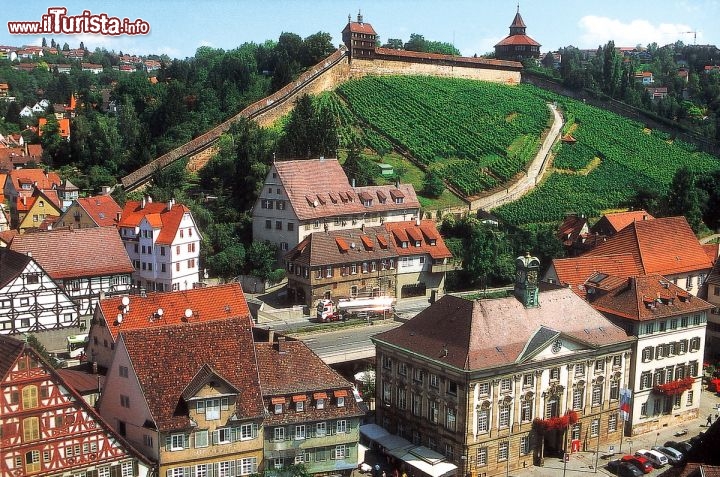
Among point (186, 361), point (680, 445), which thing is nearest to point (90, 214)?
point (186, 361)

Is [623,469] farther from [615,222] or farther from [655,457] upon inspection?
[615,222]

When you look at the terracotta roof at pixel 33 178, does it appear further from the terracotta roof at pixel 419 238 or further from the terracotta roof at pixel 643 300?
the terracotta roof at pixel 643 300

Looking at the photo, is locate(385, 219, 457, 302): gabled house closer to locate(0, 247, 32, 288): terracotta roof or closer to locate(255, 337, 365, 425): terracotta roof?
locate(0, 247, 32, 288): terracotta roof

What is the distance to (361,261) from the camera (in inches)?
3174

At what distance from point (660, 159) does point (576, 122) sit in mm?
15207

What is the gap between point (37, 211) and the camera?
310 feet

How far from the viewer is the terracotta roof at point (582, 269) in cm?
6750

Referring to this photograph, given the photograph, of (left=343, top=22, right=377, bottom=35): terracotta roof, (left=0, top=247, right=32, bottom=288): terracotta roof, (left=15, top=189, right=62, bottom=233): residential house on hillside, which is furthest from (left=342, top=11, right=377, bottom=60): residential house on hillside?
(left=0, top=247, right=32, bottom=288): terracotta roof

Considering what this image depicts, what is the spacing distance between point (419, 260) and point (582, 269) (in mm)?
19913

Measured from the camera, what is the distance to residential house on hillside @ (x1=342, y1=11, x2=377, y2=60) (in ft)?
465

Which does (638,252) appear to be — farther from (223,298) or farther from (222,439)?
(222,439)

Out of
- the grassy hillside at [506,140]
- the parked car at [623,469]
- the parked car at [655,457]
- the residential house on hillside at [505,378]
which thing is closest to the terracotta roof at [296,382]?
the residential house on hillside at [505,378]

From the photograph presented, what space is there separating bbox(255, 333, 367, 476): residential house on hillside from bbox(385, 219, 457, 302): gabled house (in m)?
34.5

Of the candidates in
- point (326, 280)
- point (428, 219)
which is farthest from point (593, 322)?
point (428, 219)
